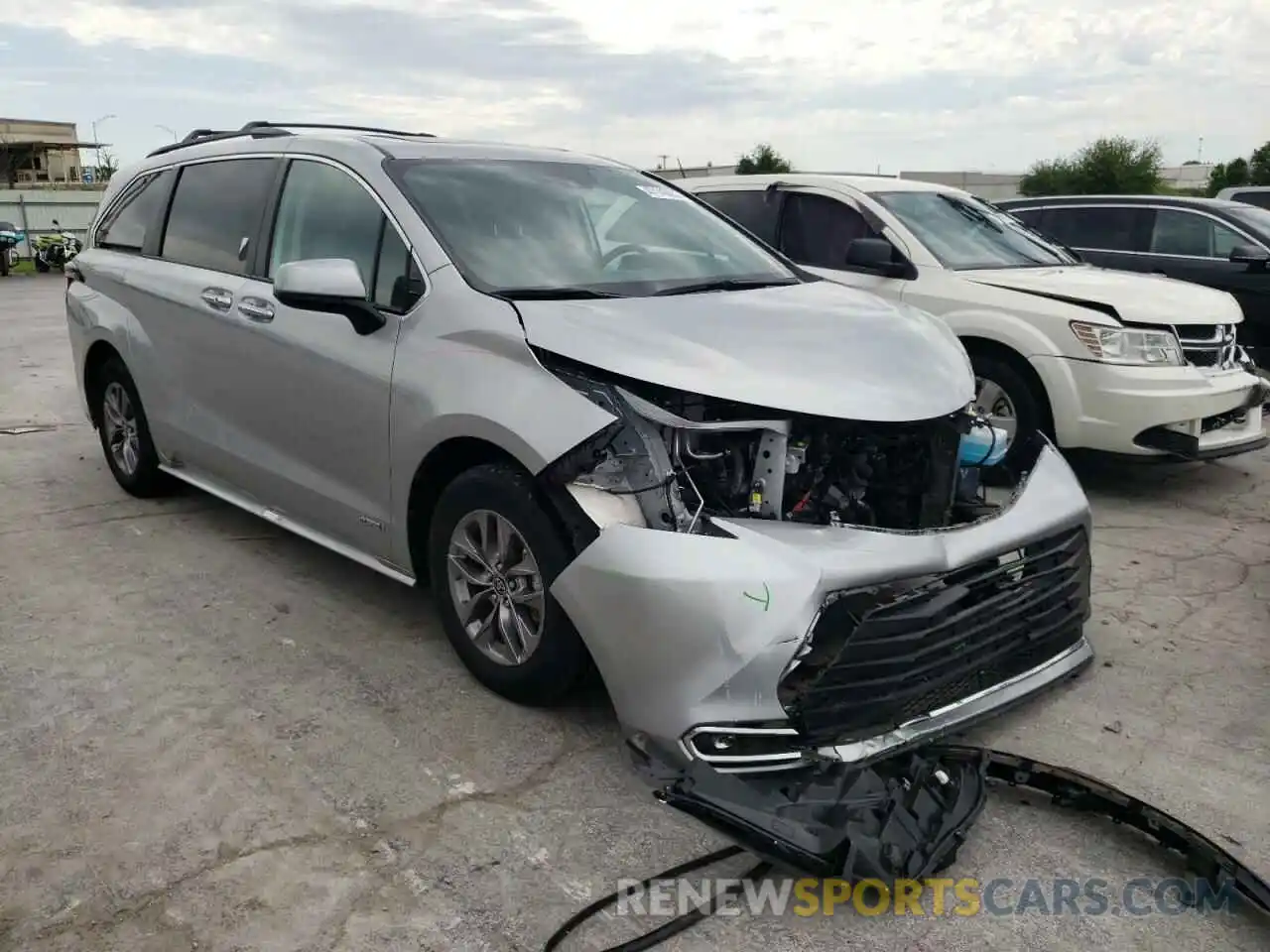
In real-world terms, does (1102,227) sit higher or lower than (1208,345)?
higher

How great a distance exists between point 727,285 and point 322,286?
143 centimetres

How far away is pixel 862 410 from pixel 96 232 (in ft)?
15.4

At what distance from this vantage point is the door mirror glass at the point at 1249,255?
8555 millimetres

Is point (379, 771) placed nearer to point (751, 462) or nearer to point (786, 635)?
point (786, 635)

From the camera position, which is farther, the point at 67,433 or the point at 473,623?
the point at 67,433

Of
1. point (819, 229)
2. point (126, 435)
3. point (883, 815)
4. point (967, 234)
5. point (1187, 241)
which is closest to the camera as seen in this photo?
point (883, 815)

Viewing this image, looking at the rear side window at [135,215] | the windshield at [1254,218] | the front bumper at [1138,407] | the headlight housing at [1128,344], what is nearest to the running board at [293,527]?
the rear side window at [135,215]

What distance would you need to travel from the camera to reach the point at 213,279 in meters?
4.62

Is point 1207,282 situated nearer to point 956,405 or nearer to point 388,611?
point 956,405

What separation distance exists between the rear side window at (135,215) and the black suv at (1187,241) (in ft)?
21.9

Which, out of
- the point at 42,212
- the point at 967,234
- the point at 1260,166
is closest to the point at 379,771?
the point at 967,234

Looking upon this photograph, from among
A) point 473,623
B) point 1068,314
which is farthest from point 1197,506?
point 473,623

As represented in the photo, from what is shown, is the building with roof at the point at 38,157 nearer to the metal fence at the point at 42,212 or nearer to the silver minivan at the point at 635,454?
the metal fence at the point at 42,212

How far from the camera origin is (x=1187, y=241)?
904cm
